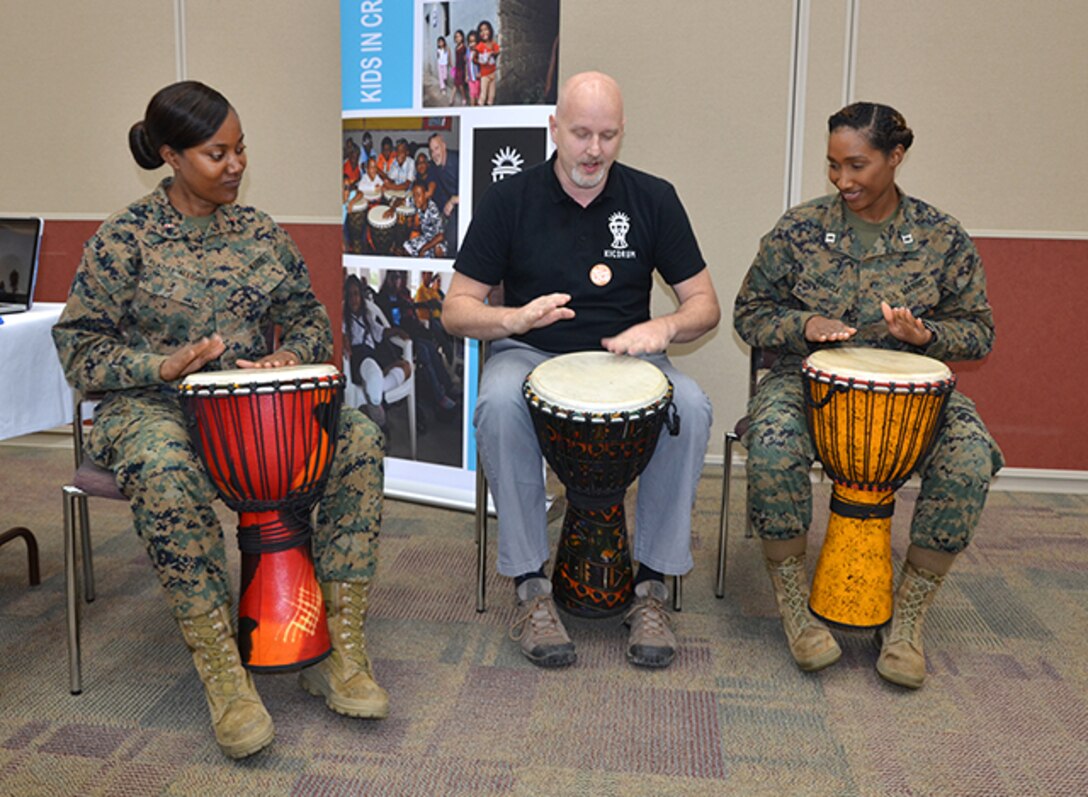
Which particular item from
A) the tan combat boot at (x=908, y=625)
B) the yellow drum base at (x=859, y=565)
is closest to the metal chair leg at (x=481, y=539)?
the yellow drum base at (x=859, y=565)

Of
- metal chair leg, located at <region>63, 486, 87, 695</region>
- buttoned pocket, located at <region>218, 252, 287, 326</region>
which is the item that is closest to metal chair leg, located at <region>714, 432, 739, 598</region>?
buttoned pocket, located at <region>218, 252, 287, 326</region>

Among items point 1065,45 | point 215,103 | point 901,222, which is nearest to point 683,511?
point 901,222

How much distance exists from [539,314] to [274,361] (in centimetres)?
57

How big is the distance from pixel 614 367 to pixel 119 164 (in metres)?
2.70

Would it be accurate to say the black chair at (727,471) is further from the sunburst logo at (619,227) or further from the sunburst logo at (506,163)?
the sunburst logo at (506,163)

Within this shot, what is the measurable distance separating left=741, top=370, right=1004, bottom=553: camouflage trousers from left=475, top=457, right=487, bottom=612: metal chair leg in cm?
66

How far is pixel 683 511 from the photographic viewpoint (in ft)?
Answer: 7.18

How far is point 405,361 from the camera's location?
10.4ft

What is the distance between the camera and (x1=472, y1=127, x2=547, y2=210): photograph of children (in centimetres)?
285

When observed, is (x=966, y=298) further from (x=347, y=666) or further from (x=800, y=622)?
(x=347, y=666)

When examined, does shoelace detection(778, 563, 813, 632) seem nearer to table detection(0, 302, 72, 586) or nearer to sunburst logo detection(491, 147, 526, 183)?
sunburst logo detection(491, 147, 526, 183)

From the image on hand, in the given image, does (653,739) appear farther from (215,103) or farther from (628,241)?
(215,103)

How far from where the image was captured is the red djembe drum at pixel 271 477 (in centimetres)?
179

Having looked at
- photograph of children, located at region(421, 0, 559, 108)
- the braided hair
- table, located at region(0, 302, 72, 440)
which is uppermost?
photograph of children, located at region(421, 0, 559, 108)
